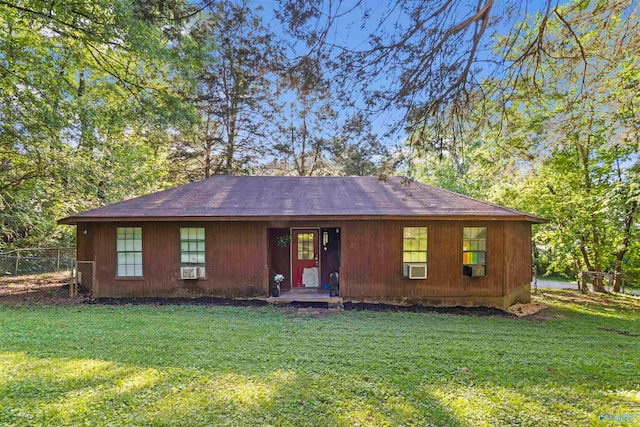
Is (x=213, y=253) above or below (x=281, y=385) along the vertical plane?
above

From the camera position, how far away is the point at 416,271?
7555mm

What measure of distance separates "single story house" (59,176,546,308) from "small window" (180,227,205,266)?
3 cm

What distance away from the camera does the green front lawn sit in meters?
2.80

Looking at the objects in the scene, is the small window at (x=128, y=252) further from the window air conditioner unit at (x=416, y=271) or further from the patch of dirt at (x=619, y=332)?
the patch of dirt at (x=619, y=332)

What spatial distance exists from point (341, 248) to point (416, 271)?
6.12 ft

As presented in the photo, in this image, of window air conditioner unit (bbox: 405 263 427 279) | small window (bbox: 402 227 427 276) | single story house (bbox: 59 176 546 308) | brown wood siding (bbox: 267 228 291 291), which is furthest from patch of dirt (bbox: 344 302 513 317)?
brown wood siding (bbox: 267 228 291 291)

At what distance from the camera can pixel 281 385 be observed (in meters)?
3.31

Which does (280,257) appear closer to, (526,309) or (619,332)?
(526,309)

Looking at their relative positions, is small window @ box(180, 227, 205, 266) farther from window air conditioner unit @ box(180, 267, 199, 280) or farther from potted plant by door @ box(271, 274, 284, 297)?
potted plant by door @ box(271, 274, 284, 297)

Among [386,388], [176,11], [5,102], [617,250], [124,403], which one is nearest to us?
[124,403]

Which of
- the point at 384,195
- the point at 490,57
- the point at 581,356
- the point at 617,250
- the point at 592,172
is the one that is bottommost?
the point at 581,356

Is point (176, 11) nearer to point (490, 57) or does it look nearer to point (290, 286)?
point (490, 57)

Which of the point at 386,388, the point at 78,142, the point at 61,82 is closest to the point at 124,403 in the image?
the point at 386,388

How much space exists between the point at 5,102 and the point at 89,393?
822 cm
